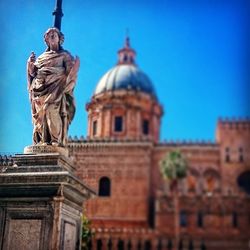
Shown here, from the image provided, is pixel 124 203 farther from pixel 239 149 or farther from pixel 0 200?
pixel 0 200

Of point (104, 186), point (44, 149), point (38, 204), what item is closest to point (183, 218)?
point (104, 186)

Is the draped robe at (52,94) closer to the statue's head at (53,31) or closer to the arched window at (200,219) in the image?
the statue's head at (53,31)

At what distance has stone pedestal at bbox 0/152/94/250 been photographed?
471cm

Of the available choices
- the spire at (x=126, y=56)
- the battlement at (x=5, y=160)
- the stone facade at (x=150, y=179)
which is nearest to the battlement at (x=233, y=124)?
the stone facade at (x=150, y=179)

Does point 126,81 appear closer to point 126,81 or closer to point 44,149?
point 126,81

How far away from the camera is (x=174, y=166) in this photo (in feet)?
110

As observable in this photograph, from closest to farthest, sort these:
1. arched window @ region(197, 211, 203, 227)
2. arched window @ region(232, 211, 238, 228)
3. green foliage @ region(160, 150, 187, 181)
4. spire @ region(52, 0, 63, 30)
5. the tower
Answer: spire @ region(52, 0, 63, 30)
arched window @ region(232, 211, 238, 228)
arched window @ region(197, 211, 203, 227)
green foliage @ region(160, 150, 187, 181)
the tower

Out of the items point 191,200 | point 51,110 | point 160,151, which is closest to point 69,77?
point 51,110

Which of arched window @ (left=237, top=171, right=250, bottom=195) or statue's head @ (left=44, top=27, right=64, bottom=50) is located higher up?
arched window @ (left=237, top=171, right=250, bottom=195)

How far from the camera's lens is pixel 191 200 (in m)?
32.2

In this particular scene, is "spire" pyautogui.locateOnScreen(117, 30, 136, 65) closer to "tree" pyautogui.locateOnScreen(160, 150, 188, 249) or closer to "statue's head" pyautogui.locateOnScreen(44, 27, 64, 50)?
"tree" pyautogui.locateOnScreen(160, 150, 188, 249)

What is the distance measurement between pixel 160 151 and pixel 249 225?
26.4 feet

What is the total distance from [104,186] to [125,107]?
6604 millimetres

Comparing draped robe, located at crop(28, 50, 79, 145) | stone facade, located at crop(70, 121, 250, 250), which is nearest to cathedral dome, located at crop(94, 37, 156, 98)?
stone facade, located at crop(70, 121, 250, 250)
